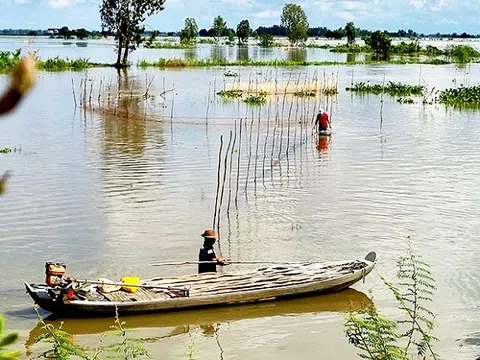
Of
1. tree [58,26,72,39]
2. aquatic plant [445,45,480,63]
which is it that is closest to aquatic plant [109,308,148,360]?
aquatic plant [445,45,480,63]

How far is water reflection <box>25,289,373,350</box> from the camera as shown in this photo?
310 inches

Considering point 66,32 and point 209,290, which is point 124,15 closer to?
point 209,290

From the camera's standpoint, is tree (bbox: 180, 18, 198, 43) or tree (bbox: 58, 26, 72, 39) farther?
tree (bbox: 58, 26, 72, 39)

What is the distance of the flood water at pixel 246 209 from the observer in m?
8.12

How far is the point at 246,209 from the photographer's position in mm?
12742

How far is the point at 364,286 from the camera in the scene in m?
9.39

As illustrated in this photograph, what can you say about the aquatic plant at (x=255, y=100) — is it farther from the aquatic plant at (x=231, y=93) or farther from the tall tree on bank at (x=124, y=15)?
the tall tree on bank at (x=124, y=15)

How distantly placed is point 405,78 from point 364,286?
110 ft

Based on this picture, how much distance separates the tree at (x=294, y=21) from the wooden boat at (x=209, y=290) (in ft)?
270

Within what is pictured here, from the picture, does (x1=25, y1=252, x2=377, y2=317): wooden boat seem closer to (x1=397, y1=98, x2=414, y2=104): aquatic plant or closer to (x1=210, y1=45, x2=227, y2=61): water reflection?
(x1=397, y1=98, x2=414, y2=104): aquatic plant

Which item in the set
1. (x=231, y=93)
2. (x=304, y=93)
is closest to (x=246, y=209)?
(x=304, y=93)

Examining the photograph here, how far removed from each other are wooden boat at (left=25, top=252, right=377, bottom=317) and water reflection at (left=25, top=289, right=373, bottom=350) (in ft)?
0.36

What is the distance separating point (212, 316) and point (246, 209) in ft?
15.1

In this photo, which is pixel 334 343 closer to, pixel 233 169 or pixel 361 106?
pixel 233 169
